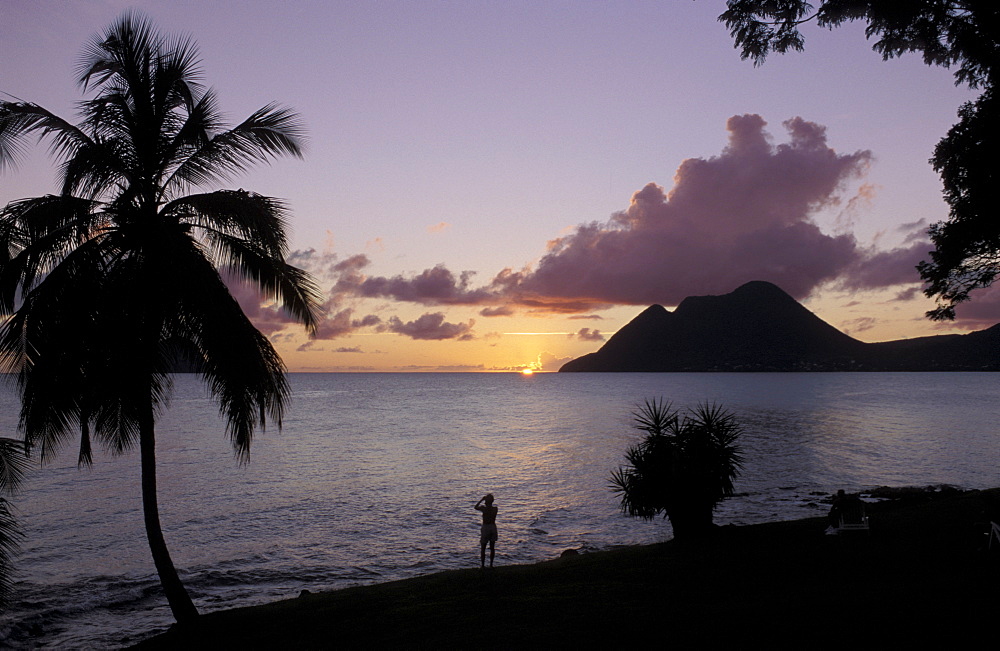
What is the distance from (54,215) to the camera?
1024cm

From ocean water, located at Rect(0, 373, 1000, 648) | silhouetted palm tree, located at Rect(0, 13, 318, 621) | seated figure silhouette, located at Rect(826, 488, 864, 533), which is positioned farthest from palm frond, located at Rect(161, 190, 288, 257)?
seated figure silhouette, located at Rect(826, 488, 864, 533)

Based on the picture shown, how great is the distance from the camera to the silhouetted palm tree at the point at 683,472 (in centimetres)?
1698

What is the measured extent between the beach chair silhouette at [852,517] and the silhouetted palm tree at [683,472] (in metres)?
3.02

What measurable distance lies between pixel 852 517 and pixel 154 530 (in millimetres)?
15718

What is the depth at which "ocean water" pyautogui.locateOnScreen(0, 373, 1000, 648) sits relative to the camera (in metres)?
19.5

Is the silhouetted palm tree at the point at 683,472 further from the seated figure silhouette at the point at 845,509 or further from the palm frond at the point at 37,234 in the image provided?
the palm frond at the point at 37,234

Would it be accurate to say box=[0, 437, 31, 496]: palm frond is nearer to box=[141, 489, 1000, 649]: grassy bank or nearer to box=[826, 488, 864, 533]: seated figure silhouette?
box=[141, 489, 1000, 649]: grassy bank

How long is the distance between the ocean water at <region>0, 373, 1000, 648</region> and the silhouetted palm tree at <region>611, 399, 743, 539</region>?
18.0ft

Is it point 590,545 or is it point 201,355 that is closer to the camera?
point 201,355

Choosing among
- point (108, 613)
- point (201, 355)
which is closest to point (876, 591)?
point (201, 355)

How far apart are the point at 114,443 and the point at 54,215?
5.00 meters

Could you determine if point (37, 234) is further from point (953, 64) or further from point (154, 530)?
point (953, 64)

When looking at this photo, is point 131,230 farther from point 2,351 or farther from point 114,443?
point 114,443

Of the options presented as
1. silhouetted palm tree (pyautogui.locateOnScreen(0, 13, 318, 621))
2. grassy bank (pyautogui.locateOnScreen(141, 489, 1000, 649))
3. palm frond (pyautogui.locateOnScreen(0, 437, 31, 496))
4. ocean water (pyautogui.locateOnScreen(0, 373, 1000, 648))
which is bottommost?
ocean water (pyautogui.locateOnScreen(0, 373, 1000, 648))
